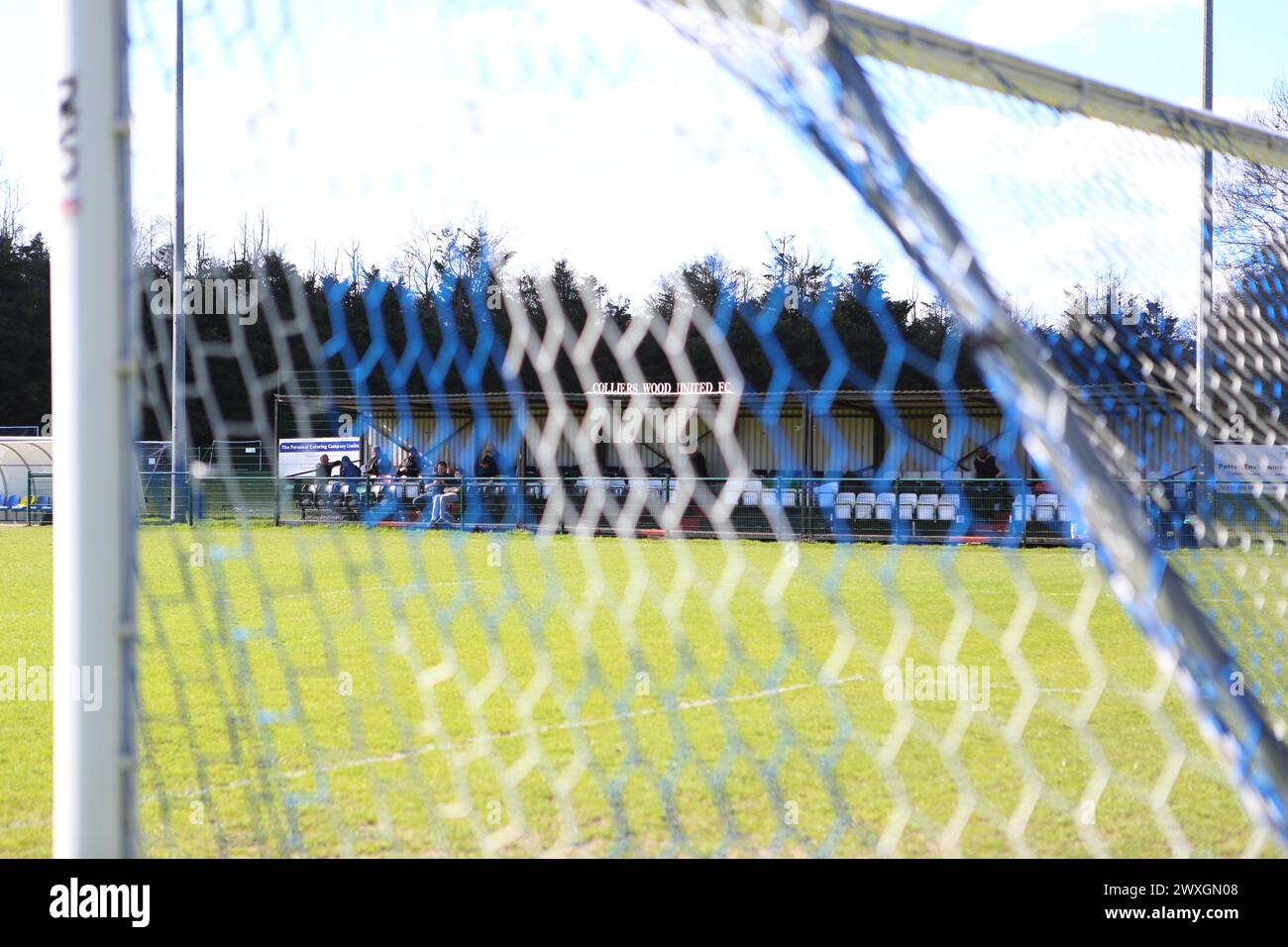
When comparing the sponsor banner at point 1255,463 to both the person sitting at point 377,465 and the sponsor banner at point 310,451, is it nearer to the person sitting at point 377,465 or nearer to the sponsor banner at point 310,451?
the person sitting at point 377,465

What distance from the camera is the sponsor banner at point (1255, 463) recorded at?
14.0 ft

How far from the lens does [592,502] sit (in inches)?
132

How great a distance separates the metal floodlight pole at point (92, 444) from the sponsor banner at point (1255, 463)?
3.97 m

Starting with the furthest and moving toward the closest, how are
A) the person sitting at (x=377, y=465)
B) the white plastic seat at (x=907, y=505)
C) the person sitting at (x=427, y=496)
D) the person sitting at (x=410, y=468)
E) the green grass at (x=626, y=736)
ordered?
the person sitting at (x=410, y=468) < the person sitting at (x=377, y=465) < the white plastic seat at (x=907, y=505) < the person sitting at (x=427, y=496) < the green grass at (x=626, y=736)

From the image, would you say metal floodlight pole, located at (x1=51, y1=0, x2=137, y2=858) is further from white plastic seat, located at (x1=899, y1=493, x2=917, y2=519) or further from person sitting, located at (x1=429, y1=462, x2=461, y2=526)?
white plastic seat, located at (x1=899, y1=493, x2=917, y2=519)

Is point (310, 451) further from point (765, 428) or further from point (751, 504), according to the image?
point (765, 428)

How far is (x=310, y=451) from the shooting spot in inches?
854

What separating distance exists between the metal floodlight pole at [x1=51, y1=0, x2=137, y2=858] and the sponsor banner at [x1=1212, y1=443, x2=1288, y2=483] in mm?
3965

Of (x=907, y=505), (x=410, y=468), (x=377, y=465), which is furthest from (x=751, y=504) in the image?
(x=377, y=465)

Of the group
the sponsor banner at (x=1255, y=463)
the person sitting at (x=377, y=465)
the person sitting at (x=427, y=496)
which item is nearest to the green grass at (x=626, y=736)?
the sponsor banner at (x=1255, y=463)
